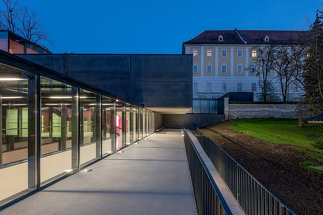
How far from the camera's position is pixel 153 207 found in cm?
414

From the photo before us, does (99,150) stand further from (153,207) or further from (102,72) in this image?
(102,72)

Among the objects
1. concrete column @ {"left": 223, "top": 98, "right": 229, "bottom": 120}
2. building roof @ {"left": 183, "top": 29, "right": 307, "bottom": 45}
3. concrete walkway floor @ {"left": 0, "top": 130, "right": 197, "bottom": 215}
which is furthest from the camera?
building roof @ {"left": 183, "top": 29, "right": 307, "bottom": 45}

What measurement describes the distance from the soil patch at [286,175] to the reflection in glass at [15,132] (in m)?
6.98

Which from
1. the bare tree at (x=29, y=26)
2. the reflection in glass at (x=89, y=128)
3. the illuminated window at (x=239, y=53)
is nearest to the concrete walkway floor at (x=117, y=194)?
the reflection in glass at (x=89, y=128)

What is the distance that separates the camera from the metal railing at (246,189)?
147 inches

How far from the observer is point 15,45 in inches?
691

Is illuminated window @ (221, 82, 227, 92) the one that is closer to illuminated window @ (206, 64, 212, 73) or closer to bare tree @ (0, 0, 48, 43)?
illuminated window @ (206, 64, 212, 73)

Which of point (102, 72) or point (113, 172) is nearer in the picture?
point (113, 172)

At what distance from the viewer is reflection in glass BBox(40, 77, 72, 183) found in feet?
25.0

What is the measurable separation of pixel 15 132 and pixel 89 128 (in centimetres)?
807

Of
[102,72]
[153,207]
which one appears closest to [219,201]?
[153,207]

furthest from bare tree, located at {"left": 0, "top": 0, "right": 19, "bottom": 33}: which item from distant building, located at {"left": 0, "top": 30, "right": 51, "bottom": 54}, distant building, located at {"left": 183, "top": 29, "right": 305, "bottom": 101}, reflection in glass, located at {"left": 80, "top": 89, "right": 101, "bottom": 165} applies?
distant building, located at {"left": 183, "top": 29, "right": 305, "bottom": 101}

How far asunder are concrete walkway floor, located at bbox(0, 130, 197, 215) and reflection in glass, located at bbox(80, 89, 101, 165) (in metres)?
2.09

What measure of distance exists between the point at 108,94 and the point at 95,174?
371 cm
